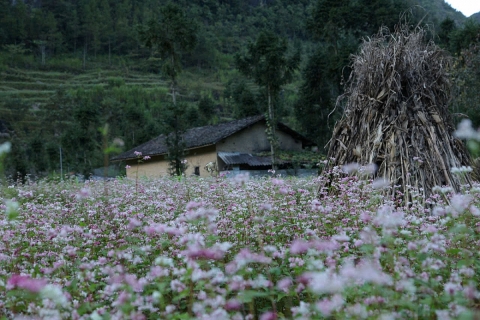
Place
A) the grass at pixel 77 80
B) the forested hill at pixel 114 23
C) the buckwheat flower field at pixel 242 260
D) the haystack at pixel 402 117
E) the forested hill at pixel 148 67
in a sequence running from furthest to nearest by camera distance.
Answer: the forested hill at pixel 114 23, the grass at pixel 77 80, the forested hill at pixel 148 67, the haystack at pixel 402 117, the buckwheat flower field at pixel 242 260

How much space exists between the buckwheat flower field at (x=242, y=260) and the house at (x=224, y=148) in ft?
73.7

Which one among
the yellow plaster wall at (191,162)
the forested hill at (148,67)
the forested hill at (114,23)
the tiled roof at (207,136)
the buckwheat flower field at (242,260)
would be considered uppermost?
the forested hill at (114,23)

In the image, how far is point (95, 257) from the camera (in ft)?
13.8

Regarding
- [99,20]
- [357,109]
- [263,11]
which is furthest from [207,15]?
[357,109]

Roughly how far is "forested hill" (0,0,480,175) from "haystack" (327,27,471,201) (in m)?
2.42

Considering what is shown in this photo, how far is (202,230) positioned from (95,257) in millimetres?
1041

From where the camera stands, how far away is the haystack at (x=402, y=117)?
6773 mm

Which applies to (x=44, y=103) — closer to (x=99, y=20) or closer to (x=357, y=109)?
(x=99, y=20)

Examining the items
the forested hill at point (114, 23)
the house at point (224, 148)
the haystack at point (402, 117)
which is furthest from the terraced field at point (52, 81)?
the haystack at point (402, 117)

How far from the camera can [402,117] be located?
711 centimetres

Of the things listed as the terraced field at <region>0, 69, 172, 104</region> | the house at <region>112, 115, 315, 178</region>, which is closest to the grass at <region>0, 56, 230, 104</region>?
the terraced field at <region>0, 69, 172, 104</region>

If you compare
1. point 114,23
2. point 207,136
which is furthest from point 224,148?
point 114,23

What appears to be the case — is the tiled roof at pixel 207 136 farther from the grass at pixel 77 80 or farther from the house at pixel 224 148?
the grass at pixel 77 80

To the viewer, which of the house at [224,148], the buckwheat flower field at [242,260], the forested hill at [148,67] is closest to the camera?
the buckwheat flower field at [242,260]
